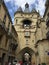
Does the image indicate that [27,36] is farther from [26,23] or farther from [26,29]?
[26,23]

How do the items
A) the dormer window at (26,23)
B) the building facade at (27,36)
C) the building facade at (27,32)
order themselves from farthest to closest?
the dormer window at (26,23) → the building facade at (27,32) → the building facade at (27,36)

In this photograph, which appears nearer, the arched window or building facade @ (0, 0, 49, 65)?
building facade @ (0, 0, 49, 65)

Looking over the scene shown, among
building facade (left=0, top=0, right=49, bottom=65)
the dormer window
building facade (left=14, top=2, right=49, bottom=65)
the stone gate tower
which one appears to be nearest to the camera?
building facade (left=0, top=0, right=49, bottom=65)

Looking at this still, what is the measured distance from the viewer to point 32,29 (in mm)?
49375

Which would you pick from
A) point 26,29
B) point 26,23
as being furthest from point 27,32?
point 26,23

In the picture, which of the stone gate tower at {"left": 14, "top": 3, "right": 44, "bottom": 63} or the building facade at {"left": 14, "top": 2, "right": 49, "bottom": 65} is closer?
the building facade at {"left": 14, "top": 2, "right": 49, "bottom": 65}

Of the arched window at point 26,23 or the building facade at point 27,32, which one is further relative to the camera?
the arched window at point 26,23

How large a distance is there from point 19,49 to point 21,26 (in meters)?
8.11

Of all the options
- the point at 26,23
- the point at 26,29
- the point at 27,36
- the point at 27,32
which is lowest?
the point at 27,36

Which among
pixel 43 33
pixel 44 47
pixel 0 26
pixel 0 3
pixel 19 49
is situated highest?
pixel 0 3

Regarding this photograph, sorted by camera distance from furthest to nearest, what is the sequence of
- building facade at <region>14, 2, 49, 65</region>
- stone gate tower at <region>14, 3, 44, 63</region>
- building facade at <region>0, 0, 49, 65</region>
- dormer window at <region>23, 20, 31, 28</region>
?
dormer window at <region>23, 20, 31, 28</region> → stone gate tower at <region>14, 3, 44, 63</region> → building facade at <region>14, 2, 49, 65</region> → building facade at <region>0, 0, 49, 65</region>

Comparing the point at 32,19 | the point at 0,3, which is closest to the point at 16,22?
the point at 32,19

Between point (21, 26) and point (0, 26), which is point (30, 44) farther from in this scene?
point (0, 26)

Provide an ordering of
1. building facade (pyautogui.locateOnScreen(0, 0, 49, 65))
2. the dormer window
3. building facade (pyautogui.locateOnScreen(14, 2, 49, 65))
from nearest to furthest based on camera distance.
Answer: building facade (pyautogui.locateOnScreen(0, 0, 49, 65)), building facade (pyautogui.locateOnScreen(14, 2, 49, 65)), the dormer window
